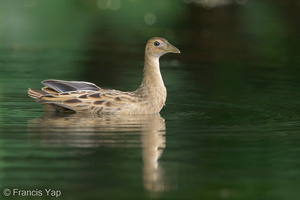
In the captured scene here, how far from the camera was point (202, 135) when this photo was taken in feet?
36.0

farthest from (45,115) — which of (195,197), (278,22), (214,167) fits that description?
(278,22)

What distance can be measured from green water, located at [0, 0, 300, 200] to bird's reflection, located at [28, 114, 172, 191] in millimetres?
14

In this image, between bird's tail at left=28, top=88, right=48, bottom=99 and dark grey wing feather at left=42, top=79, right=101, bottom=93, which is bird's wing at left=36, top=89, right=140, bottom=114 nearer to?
bird's tail at left=28, top=88, right=48, bottom=99

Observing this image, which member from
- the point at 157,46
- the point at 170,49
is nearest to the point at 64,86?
the point at 157,46

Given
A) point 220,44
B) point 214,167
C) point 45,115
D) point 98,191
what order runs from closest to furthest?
point 98,191 → point 214,167 → point 45,115 → point 220,44

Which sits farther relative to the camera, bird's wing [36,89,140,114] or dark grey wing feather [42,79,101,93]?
dark grey wing feather [42,79,101,93]

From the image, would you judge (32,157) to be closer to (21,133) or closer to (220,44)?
(21,133)

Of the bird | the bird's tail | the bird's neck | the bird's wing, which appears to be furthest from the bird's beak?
the bird's tail

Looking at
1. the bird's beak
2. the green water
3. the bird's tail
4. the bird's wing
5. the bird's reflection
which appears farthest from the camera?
the bird's beak

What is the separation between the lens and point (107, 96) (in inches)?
497

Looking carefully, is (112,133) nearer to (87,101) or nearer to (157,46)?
(87,101)

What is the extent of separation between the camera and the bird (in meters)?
12.5

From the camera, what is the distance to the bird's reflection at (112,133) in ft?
31.3

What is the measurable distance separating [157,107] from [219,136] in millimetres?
2215
